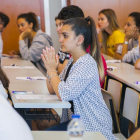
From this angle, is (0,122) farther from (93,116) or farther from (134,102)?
(134,102)

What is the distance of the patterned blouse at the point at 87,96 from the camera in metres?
1.75

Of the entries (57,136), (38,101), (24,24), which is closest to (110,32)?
(24,24)

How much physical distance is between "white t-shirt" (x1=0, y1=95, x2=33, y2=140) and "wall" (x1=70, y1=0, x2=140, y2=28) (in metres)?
5.28

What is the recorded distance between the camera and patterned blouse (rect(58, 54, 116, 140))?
1754 mm

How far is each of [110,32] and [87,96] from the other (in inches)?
122

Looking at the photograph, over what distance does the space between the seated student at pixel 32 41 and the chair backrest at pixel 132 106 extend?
2331mm

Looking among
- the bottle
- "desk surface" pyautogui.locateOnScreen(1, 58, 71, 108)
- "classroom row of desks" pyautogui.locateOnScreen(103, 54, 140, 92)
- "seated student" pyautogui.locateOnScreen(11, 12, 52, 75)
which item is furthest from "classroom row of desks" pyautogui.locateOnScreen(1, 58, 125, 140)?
"seated student" pyautogui.locateOnScreen(11, 12, 52, 75)

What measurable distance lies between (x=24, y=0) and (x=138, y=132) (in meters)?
5.33

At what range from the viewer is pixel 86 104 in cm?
181

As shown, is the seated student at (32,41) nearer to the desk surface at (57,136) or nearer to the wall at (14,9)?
the wall at (14,9)

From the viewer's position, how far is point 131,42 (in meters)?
4.34

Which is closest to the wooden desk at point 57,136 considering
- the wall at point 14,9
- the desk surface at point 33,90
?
the desk surface at point 33,90

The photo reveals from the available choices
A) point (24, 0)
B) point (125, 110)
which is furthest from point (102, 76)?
point (24, 0)

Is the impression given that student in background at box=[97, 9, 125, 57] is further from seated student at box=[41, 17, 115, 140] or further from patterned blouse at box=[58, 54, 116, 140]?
patterned blouse at box=[58, 54, 116, 140]
